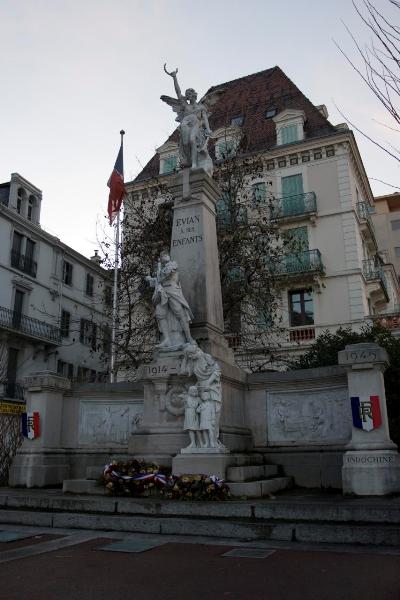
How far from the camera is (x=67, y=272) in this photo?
134ft

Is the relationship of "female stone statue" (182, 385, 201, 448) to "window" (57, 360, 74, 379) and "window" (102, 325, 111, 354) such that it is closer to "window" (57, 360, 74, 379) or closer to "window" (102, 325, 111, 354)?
"window" (102, 325, 111, 354)

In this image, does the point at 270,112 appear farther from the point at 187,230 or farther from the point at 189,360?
the point at 189,360

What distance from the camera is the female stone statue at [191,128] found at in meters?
12.9

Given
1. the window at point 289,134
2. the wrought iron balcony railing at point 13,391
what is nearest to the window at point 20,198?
the wrought iron balcony railing at point 13,391

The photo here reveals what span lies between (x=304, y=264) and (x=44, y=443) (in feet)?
67.6

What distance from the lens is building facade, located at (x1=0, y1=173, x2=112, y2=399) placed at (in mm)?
33750

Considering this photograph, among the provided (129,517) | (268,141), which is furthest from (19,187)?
(129,517)

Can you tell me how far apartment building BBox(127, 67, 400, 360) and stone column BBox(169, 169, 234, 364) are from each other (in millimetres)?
14136

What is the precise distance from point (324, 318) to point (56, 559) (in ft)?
81.6

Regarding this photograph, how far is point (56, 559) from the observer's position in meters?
5.60

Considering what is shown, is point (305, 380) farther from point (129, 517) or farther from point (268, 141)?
point (268, 141)

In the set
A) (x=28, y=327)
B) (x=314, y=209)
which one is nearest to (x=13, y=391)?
(x=28, y=327)

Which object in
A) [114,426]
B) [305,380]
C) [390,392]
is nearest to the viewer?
[305,380]

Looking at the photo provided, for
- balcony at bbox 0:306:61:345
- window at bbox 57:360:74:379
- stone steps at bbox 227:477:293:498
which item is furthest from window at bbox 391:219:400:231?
stone steps at bbox 227:477:293:498
